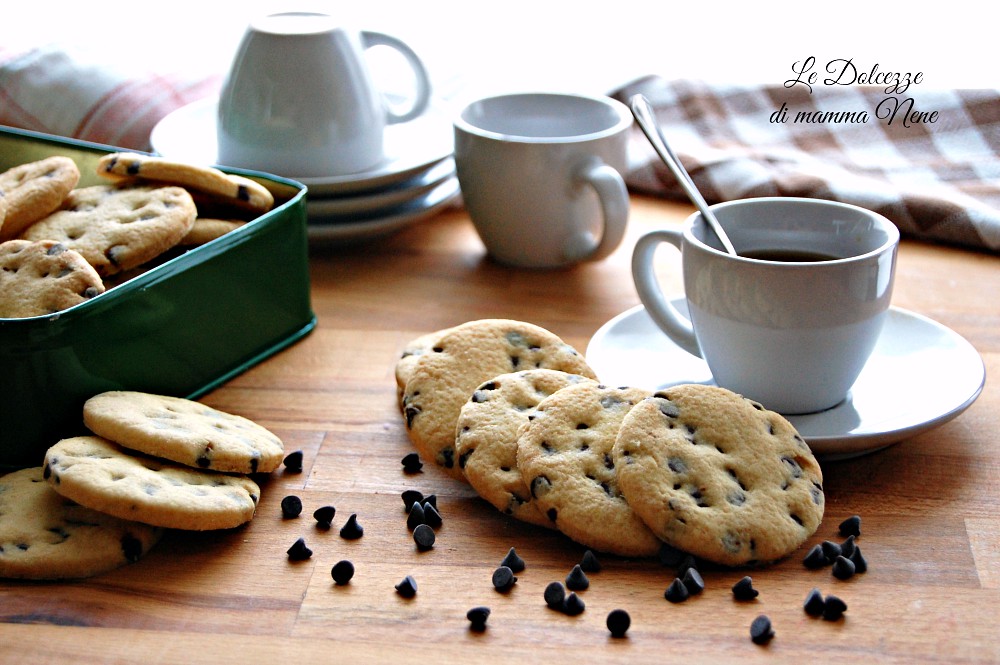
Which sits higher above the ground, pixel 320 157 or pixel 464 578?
pixel 320 157

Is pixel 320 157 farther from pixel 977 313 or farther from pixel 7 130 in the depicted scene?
pixel 977 313

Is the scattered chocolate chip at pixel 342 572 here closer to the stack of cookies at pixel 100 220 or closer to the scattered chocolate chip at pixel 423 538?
the scattered chocolate chip at pixel 423 538

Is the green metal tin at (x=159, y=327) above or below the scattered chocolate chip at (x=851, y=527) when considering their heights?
above

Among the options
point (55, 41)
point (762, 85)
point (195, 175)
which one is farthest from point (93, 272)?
point (762, 85)

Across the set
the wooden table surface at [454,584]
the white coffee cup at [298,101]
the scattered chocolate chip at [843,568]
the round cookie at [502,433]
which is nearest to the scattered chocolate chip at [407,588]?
the wooden table surface at [454,584]

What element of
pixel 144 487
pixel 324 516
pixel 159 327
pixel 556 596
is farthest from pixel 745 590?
pixel 159 327

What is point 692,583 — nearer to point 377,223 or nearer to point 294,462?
point 294,462
